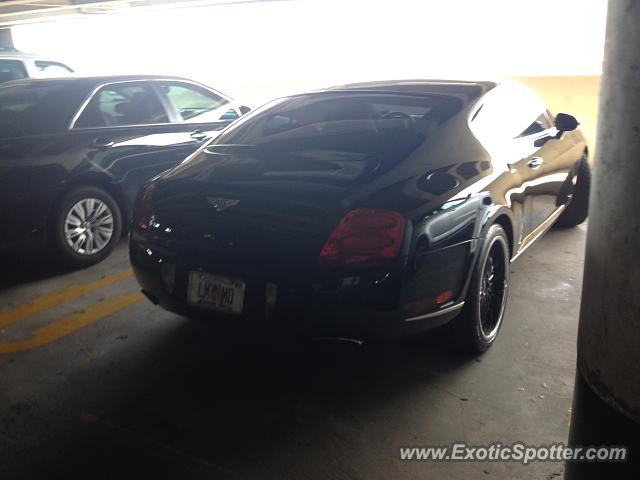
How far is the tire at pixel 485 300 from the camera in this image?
9.60 ft

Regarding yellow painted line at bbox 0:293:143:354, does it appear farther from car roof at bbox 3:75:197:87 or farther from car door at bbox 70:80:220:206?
car roof at bbox 3:75:197:87

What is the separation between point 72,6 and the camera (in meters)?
10.2

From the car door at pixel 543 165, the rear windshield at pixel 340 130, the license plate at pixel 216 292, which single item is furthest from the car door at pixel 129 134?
the car door at pixel 543 165

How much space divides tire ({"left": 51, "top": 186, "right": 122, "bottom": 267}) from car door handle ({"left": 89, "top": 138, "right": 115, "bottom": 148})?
0.32 m

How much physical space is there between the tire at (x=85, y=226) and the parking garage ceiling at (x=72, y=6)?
19.2 feet

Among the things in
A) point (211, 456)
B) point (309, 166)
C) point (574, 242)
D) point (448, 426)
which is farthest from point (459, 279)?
point (574, 242)

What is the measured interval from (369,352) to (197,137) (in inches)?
110

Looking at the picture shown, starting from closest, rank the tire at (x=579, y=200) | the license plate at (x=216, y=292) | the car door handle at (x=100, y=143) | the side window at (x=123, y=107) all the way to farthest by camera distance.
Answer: the license plate at (x=216, y=292) < the car door handle at (x=100, y=143) < the side window at (x=123, y=107) < the tire at (x=579, y=200)

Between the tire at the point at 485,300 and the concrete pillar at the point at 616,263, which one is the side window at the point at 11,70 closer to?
the tire at the point at 485,300

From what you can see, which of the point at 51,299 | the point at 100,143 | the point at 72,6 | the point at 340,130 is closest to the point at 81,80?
the point at 100,143

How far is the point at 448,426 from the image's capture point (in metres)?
2.55

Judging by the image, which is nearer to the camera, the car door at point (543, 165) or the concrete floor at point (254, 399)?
the concrete floor at point (254, 399)

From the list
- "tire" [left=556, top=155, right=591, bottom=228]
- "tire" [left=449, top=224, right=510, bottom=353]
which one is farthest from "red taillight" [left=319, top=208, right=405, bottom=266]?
"tire" [left=556, top=155, right=591, bottom=228]

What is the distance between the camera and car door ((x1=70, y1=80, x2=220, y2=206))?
4.65 m
